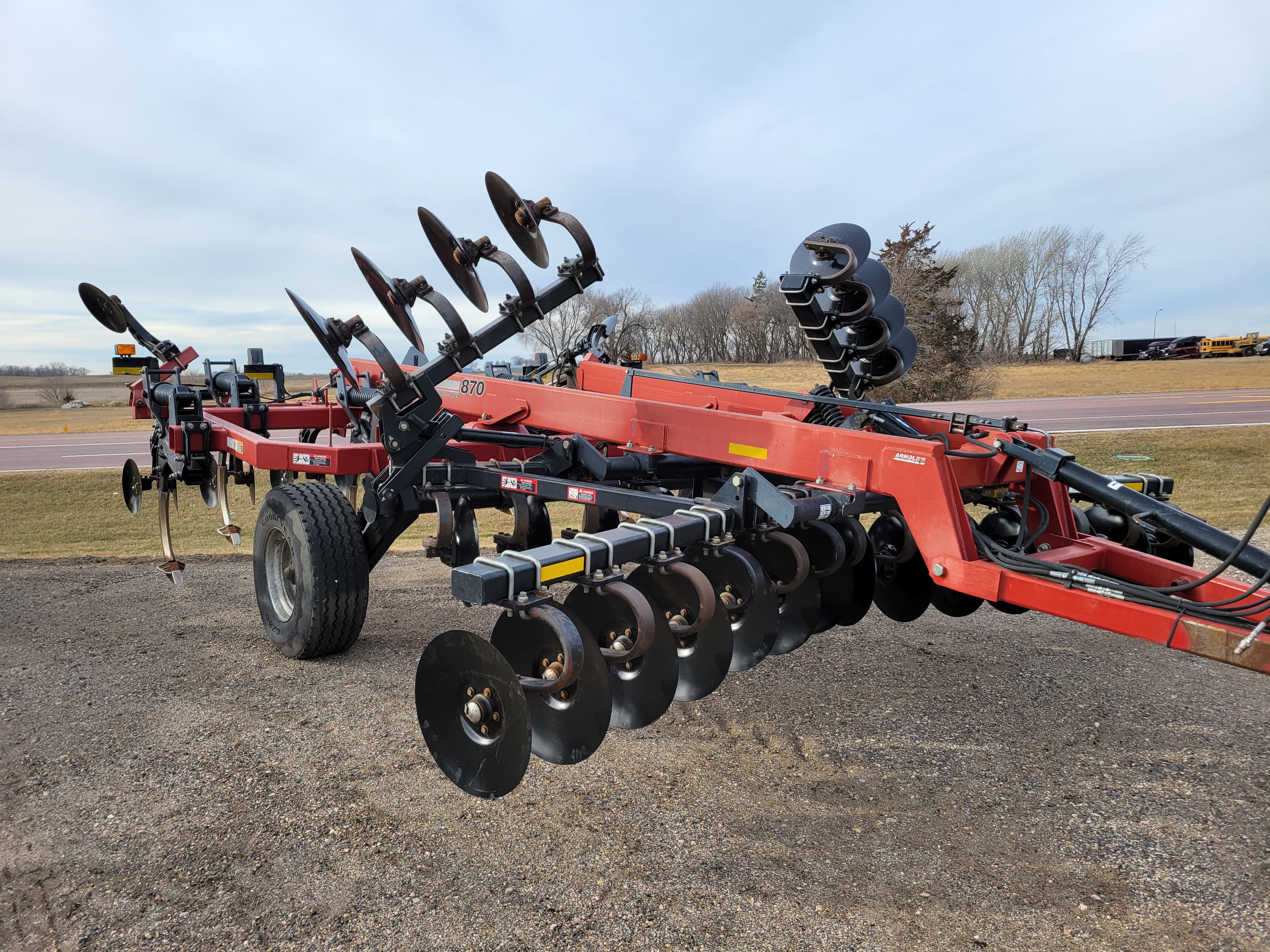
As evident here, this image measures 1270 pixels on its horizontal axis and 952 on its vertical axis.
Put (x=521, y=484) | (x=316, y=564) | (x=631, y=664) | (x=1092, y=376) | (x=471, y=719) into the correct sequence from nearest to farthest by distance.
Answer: (x=471, y=719) → (x=631, y=664) → (x=521, y=484) → (x=316, y=564) → (x=1092, y=376)

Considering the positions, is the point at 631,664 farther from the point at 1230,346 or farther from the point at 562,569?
the point at 1230,346

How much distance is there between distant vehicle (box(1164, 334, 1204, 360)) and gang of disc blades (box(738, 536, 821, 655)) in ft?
189

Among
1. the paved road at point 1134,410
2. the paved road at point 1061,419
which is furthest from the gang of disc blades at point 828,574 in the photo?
the paved road at point 1061,419

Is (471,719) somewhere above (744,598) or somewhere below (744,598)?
below

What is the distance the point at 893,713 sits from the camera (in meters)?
4.52

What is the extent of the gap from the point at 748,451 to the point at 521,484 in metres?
1.31

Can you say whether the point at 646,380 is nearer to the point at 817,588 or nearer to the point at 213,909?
the point at 817,588

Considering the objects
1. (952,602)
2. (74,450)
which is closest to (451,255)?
(952,602)

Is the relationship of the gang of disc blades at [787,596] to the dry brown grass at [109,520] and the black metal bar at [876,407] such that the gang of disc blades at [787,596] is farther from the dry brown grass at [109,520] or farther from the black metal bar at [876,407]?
the dry brown grass at [109,520]

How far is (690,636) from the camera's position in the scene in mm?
3596

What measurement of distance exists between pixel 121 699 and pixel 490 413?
258 cm

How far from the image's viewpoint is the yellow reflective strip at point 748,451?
4.02 m

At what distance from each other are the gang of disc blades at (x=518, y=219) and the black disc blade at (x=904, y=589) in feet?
8.35

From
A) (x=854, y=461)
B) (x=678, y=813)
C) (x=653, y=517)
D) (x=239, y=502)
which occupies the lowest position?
(x=239, y=502)
